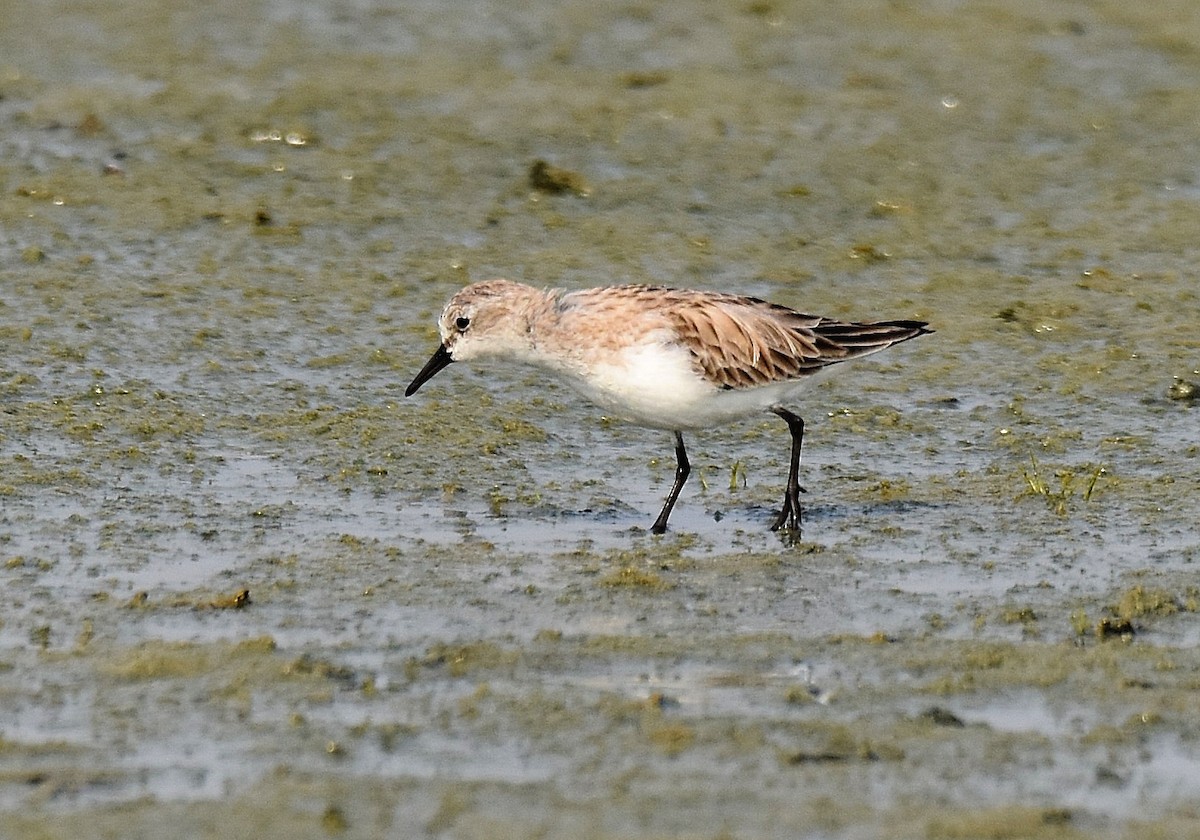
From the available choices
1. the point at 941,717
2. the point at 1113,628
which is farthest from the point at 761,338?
the point at 941,717

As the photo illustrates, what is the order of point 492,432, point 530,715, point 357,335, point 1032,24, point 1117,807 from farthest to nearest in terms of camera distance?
point 1032,24 < point 357,335 < point 492,432 < point 530,715 < point 1117,807

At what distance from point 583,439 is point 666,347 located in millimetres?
Result: 1265

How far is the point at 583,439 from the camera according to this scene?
9.27 meters

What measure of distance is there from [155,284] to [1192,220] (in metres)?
6.06

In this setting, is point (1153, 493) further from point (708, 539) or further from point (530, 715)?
point (530, 715)

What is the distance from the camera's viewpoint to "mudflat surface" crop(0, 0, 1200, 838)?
547cm

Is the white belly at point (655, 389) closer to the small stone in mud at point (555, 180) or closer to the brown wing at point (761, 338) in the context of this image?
the brown wing at point (761, 338)

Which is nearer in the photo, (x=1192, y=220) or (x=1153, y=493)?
(x=1153, y=493)

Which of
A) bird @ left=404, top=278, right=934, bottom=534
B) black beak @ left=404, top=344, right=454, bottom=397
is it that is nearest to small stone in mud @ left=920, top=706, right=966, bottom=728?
bird @ left=404, top=278, right=934, bottom=534

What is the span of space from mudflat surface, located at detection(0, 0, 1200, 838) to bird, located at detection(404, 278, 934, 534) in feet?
1.50

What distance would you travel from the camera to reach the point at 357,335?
10438 mm

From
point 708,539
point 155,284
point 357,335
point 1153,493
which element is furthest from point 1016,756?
point 155,284

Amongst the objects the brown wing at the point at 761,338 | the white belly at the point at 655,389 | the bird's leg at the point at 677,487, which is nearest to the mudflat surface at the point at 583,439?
the bird's leg at the point at 677,487

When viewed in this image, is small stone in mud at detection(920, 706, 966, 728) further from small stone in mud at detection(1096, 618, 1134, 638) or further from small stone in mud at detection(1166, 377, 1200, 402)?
small stone in mud at detection(1166, 377, 1200, 402)
